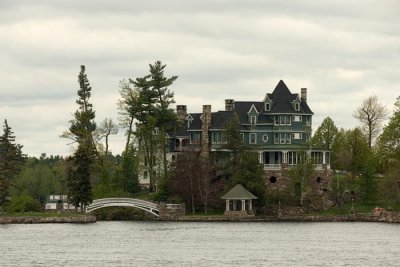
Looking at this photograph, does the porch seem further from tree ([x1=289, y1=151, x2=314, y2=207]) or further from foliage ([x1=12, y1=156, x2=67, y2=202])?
foliage ([x1=12, y1=156, x2=67, y2=202])

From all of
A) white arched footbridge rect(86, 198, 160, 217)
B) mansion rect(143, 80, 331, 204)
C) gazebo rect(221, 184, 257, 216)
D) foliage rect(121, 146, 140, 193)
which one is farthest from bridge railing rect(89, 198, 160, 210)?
foliage rect(121, 146, 140, 193)

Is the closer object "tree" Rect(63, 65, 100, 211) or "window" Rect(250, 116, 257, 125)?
"tree" Rect(63, 65, 100, 211)

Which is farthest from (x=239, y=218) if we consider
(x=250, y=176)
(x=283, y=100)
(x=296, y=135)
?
(x=283, y=100)

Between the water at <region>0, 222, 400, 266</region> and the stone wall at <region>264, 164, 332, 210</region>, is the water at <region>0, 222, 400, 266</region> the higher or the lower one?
the lower one

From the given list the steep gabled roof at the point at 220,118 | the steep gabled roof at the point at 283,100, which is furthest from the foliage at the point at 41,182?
the steep gabled roof at the point at 283,100

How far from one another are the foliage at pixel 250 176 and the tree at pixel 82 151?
14210mm

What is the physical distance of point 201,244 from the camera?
274ft

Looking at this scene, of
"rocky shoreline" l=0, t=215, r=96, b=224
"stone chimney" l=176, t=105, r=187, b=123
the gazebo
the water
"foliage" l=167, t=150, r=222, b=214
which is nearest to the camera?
the water

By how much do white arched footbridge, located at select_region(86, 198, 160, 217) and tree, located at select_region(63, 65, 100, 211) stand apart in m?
0.79

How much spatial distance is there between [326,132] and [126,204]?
34.2 metres

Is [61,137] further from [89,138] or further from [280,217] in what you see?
[280,217]

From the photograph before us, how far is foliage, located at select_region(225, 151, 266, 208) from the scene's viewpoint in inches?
4569

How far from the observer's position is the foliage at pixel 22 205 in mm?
117688

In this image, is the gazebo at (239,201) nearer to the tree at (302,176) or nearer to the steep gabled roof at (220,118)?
the tree at (302,176)
